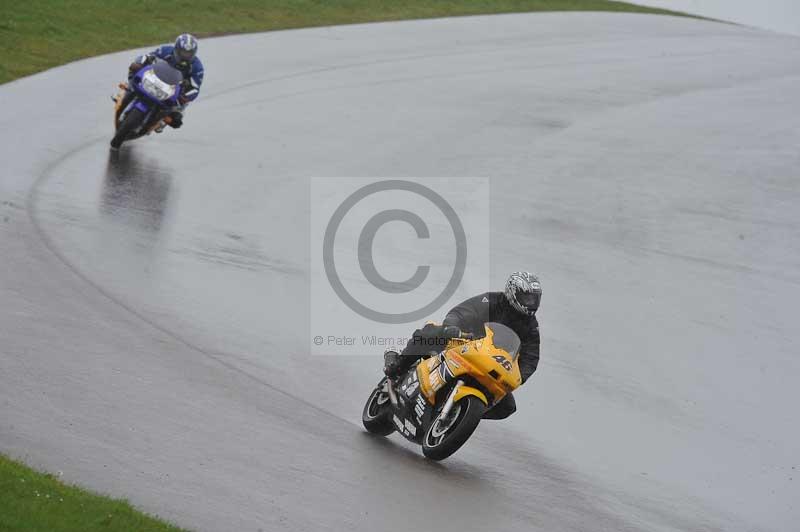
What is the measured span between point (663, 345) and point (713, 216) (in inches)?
254

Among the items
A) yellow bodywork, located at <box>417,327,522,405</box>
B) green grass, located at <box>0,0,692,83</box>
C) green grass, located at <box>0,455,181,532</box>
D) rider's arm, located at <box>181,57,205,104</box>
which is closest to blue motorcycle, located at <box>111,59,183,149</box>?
rider's arm, located at <box>181,57,205,104</box>

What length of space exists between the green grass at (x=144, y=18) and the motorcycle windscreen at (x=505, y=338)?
15.7m

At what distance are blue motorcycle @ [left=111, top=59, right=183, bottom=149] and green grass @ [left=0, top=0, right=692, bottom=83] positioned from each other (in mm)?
4600

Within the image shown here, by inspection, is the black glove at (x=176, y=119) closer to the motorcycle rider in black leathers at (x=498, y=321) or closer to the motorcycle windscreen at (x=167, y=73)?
the motorcycle windscreen at (x=167, y=73)

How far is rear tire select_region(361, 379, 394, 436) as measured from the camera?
10.8m

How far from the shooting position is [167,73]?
1956 cm

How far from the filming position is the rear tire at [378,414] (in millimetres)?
10758

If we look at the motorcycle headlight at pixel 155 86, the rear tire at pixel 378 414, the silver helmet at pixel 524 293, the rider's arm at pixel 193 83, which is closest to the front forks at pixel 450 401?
the rear tire at pixel 378 414

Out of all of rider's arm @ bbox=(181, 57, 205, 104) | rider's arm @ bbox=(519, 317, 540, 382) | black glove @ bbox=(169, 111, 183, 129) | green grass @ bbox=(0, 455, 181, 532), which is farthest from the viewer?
rider's arm @ bbox=(181, 57, 205, 104)

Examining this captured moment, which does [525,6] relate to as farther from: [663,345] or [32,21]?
[663,345]

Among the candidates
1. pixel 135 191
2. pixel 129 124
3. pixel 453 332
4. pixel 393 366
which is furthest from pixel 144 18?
pixel 453 332

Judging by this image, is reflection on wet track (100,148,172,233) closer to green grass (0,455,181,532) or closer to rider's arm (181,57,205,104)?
rider's arm (181,57,205,104)

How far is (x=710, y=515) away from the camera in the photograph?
33.4ft

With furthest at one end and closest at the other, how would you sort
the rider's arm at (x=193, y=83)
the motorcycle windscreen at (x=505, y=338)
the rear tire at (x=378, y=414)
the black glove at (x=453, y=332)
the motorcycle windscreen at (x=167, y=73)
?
the rider's arm at (x=193, y=83)
the motorcycle windscreen at (x=167, y=73)
the rear tire at (x=378, y=414)
the black glove at (x=453, y=332)
the motorcycle windscreen at (x=505, y=338)
